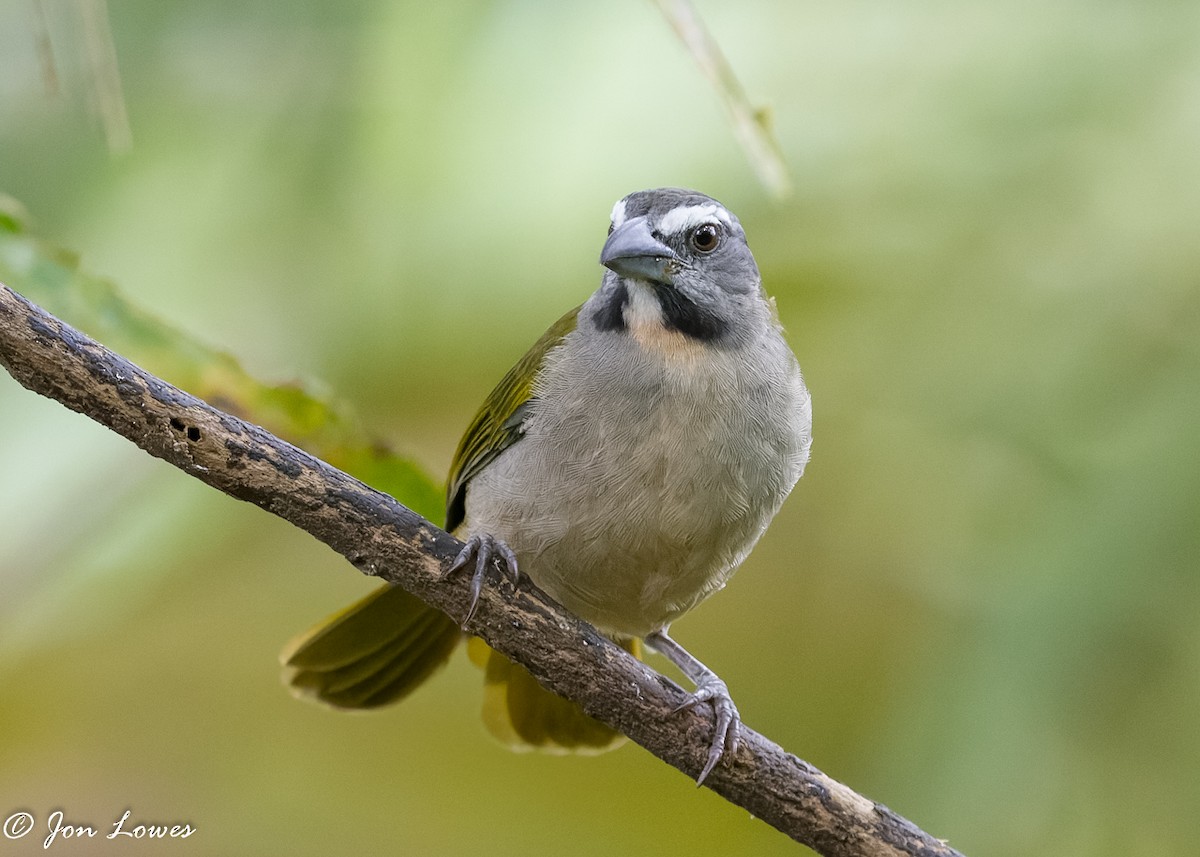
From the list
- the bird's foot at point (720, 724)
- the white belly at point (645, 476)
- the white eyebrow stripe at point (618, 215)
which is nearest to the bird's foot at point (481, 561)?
the white belly at point (645, 476)

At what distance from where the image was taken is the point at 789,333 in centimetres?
419

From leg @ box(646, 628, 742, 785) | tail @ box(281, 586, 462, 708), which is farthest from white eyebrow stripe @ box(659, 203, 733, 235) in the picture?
tail @ box(281, 586, 462, 708)

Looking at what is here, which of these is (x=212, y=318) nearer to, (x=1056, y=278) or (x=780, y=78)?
(x=780, y=78)

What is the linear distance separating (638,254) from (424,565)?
0.87m

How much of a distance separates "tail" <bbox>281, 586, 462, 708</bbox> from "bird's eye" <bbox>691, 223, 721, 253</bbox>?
123 cm

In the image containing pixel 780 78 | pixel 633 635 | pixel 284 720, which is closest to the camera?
pixel 633 635

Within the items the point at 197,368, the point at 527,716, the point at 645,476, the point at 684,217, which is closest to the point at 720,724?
the point at 645,476

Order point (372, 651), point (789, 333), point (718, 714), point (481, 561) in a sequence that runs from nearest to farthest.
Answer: point (481, 561) → point (718, 714) → point (372, 651) → point (789, 333)

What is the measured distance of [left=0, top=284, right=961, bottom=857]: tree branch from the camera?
7.30 feet

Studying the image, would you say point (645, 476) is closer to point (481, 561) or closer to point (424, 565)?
point (481, 561)

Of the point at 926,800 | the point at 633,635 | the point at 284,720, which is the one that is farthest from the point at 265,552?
the point at 926,800

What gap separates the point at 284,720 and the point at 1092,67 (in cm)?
379

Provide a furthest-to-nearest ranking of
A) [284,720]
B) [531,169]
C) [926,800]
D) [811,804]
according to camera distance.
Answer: [284,720] < [531,169] < [926,800] < [811,804]

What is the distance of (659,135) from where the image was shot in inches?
163
